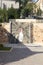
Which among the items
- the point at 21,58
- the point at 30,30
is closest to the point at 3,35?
the point at 30,30

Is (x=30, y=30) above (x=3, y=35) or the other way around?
above

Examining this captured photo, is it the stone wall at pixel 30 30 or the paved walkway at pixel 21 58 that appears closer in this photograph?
the paved walkway at pixel 21 58

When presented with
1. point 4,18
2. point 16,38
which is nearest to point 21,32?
point 16,38

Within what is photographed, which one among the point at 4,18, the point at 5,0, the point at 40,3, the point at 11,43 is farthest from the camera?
the point at 40,3

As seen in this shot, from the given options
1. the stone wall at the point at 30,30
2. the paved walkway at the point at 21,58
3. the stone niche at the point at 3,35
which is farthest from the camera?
the stone niche at the point at 3,35

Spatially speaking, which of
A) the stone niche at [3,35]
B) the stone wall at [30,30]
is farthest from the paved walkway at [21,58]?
the stone niche at [3,35]

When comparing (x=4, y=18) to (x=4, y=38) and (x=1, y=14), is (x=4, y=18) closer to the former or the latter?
(x=1, y=14)

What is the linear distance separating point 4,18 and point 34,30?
12283 mm

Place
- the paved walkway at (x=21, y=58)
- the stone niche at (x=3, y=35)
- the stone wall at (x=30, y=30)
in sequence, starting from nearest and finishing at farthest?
the paved walkway at (x=21, y=58), the stone wall at (x=30, y=30), the stone niche at (x=3, y=35)

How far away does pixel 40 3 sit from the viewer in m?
58.2

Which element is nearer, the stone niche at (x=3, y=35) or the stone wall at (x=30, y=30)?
the stone wall at (x=30, y=30)

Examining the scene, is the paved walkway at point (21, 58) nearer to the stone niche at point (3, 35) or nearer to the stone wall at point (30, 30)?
the stone wall at point (30, 30)

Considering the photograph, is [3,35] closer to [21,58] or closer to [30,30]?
[30,30]

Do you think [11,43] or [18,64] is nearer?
[18,64]
